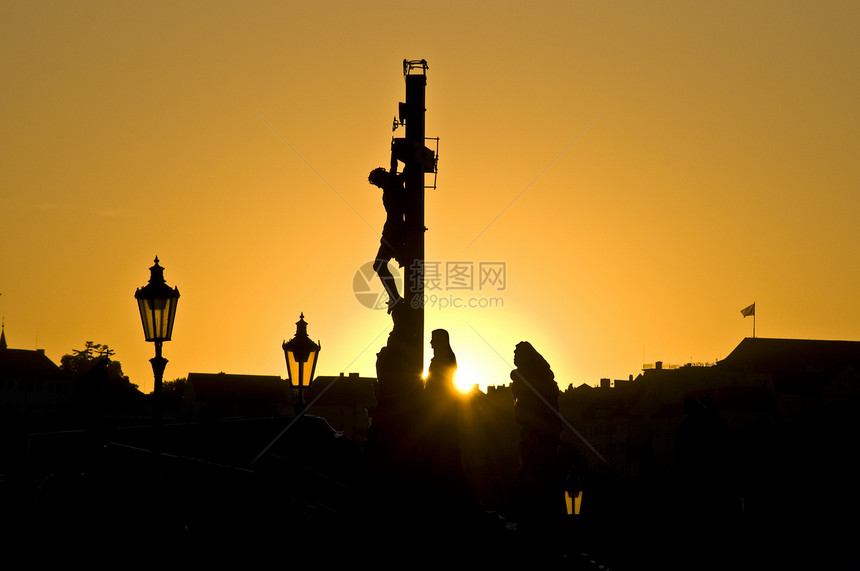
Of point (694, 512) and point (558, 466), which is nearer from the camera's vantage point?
point (694, 512)

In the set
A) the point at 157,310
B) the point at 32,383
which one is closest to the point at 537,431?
the point at 157,310

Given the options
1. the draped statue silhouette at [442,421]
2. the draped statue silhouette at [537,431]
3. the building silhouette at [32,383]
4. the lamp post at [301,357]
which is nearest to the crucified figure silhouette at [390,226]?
the draped statue silhouette at [442,421]

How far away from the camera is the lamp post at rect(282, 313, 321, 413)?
18.5 m

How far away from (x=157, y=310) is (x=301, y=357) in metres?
3.67

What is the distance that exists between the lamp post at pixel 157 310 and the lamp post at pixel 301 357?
3.34 metres

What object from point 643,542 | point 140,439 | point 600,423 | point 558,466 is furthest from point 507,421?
point 600,423

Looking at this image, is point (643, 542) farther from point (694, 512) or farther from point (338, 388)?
point (338, 388)

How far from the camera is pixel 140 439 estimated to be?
29.4 m

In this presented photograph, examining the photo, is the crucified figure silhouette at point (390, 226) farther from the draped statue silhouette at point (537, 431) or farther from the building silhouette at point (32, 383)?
the building silhouette at point (32, 383)

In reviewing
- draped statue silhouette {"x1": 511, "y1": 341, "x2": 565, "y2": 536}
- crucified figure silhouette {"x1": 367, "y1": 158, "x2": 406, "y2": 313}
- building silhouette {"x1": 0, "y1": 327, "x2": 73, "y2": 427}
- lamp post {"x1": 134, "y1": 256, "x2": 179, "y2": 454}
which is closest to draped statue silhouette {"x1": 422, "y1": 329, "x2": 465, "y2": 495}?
crucified figure silhouette {"x1": 367, "y1": 158, "x2": 406, "y2": 313}

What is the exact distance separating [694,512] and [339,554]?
3822 millimetres

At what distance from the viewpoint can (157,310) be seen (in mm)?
15211

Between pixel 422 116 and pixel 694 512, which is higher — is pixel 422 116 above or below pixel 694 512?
above

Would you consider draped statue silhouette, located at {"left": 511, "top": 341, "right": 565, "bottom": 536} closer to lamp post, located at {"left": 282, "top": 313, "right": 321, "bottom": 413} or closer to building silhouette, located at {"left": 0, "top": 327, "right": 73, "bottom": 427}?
lamp post, located at {"left": 282, "top": 313, "right": 321, "bottom": 413}
